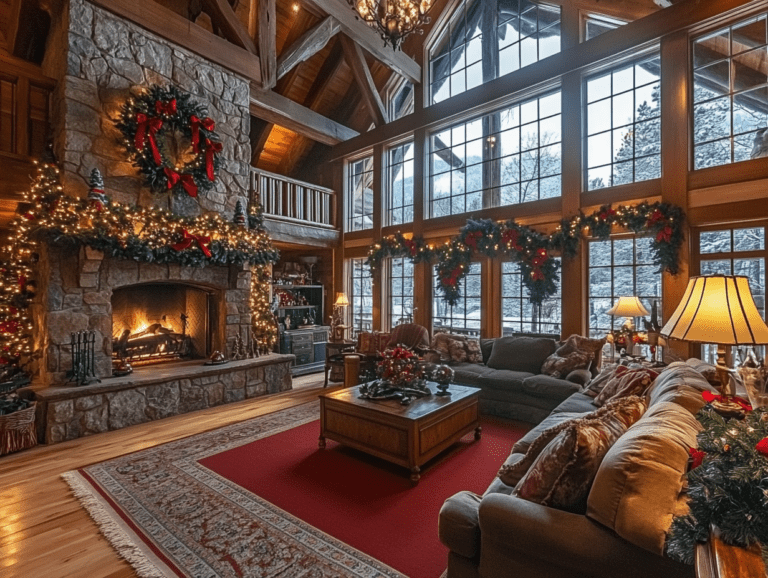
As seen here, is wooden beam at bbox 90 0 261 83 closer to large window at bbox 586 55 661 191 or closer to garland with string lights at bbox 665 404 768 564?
large window at bbox 586 55 661 191

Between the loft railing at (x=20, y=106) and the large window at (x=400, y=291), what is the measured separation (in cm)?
553

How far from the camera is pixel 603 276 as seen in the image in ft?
17.1

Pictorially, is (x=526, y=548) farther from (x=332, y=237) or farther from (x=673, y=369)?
(x=332, y=237)

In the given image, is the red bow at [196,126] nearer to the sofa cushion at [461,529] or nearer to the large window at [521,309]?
the large window at [521,309]

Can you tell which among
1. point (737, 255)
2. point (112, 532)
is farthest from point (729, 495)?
point (737, 255)

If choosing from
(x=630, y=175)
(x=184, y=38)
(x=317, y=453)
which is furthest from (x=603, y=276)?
(x=184, y=38)

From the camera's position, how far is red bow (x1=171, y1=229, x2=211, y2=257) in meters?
4.57

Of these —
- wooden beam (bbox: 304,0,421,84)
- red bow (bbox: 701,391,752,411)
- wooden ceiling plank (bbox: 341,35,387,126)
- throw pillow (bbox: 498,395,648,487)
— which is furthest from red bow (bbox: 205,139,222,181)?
red bow (bbox: 701,391,752,411)

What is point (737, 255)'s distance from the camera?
4.32 metres

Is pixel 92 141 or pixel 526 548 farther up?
pixel 92 141

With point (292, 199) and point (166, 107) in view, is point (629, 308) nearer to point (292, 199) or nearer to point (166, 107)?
point (292, 199)

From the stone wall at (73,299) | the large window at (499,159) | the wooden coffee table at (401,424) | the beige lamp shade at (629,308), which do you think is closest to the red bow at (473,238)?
the large window at (499,159)

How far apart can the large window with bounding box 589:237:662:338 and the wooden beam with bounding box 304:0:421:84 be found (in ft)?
14.3

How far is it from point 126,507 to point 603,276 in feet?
18.8
